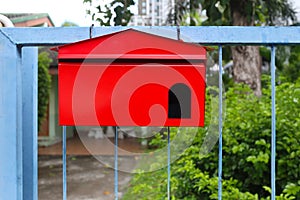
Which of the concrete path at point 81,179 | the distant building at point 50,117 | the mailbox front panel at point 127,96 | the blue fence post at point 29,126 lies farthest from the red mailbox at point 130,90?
the distant building at point 50,117

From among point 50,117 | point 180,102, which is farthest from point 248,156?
point 50,117

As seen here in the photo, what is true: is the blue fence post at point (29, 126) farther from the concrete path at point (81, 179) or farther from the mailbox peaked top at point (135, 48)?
the concrete path at point (81, 179)

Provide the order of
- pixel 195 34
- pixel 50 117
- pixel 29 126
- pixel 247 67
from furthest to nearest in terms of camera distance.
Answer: pixel 50 117
pixel 247 67
pixel 29 126
pixel 195 34

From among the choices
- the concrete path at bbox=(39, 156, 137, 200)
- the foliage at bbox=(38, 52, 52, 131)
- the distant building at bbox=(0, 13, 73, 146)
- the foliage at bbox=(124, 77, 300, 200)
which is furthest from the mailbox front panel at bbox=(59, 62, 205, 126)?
the distant building at bbox=(0, 13, 73, 146)

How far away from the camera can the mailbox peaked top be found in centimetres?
110

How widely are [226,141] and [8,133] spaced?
194 cm

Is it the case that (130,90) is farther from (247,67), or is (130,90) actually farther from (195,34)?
(247,67)

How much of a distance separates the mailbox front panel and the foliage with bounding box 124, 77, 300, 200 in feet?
4.68

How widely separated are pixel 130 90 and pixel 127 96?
0.06ft

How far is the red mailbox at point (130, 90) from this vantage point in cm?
112

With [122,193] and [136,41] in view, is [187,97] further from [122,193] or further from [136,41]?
[122,193]

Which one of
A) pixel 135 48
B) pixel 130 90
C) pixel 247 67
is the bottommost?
pixel 130 90

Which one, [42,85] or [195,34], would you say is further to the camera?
[42,85]

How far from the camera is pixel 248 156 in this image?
8.86ft
